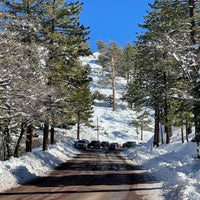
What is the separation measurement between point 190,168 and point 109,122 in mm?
72048

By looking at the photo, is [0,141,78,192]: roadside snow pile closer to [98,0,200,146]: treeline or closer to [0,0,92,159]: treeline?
[0,0,92,159]: treeline

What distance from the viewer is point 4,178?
56.3 ft

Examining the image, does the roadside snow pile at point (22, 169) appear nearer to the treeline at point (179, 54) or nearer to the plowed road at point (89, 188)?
the plowed road at point (89, 188)

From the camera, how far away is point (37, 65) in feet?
67.8

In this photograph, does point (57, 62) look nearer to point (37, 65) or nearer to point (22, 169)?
point (37, 65)

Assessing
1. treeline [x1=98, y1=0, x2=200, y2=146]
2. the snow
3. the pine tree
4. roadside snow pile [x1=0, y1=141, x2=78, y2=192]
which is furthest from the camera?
the pine tree

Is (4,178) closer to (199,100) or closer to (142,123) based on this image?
(199,100)

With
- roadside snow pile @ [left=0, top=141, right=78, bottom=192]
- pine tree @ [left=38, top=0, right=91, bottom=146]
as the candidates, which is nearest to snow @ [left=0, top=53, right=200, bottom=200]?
roadside snow pile @ [left=0, top=141, right=78, bottom=192]

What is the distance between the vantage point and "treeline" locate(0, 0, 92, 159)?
58.8ft

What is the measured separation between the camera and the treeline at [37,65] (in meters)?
17.9

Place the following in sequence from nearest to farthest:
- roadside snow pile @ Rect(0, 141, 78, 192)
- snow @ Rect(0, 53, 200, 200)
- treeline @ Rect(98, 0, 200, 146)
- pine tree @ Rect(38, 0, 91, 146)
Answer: snow @ Rect(0, 53, 200, 200) → roadside snow pile @ Rect(0, 141, 78, 192) → treeline @ Rect(98, 0, 200, 146) → pine tree @ Rect(38, 0, 91, 146)

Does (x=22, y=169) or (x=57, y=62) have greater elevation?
(x=57, y=62)

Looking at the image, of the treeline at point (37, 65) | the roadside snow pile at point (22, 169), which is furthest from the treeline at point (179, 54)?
the roadside snow pile at point (22, 169)

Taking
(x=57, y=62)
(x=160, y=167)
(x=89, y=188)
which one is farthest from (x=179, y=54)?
(x=57, y=62)
